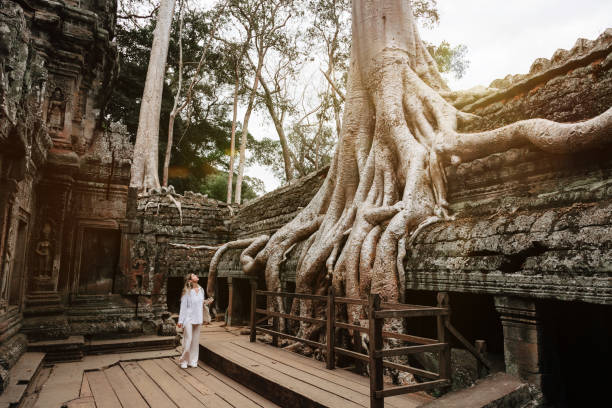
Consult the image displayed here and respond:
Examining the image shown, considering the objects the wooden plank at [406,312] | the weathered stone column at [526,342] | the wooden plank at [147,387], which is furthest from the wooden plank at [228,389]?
the weathered stone column at [526,342]

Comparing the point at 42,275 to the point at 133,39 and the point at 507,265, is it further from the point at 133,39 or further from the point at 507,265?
the point at 133,39

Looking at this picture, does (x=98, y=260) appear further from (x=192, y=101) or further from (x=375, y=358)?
(x=192, y=101)

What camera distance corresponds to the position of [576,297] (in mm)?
2746

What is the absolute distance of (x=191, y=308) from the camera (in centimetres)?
515

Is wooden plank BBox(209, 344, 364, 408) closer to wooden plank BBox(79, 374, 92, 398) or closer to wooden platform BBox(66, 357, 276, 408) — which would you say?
wooden platform BBox(66, 357, 276, 408)

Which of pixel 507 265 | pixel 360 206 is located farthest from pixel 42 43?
pixel 507 265

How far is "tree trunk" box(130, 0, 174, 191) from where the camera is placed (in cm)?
1278

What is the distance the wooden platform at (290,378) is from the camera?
319 cm

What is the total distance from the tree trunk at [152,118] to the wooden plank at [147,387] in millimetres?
8371

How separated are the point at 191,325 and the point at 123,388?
1.19 m

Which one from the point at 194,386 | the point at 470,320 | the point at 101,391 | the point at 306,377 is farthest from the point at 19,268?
the point at 470,320

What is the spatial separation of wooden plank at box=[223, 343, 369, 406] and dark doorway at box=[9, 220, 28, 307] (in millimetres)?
2546

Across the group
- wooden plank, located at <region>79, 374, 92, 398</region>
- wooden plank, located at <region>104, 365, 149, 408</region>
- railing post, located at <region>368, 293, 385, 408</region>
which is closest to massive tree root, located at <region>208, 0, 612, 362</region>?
railing post, located at <region>368, 293, 385, 408</region>

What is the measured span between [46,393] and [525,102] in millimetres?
5914
